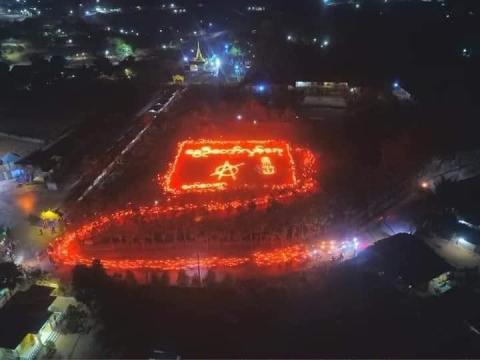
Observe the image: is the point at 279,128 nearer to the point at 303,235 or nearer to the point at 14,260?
the point at 303,235

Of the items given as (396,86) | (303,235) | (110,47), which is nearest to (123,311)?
(303,235)

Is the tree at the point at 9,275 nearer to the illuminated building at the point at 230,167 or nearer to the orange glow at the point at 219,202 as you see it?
the orange glow at the point at 219,202

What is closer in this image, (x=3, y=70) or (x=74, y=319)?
(x=74, y=319)

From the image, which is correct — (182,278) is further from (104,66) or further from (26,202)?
(104,66)

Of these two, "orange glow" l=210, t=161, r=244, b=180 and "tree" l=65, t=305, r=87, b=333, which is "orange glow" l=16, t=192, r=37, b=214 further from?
"orange glow" l=210, t=161, r=244, b=180

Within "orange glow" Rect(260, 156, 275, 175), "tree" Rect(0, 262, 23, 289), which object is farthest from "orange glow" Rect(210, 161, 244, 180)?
"tree" Rect(0, 262, 23, 289)

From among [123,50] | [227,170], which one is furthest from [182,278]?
[123,50]

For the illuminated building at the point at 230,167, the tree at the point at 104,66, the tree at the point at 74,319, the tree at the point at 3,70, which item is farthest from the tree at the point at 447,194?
the tree at the point at 3,70
